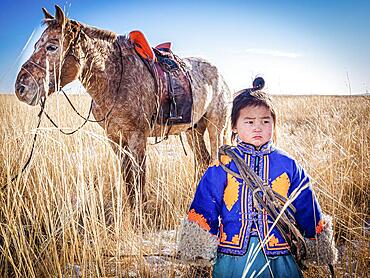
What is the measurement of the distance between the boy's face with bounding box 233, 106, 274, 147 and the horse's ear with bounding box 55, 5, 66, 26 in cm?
186

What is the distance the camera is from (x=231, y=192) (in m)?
1.39

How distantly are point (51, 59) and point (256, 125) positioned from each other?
190cm

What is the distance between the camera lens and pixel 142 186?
2857 millimetres

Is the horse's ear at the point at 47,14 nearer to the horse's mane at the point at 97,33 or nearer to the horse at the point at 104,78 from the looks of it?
the horse at the point at 104,78

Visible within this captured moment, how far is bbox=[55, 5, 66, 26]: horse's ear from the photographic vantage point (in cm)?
240

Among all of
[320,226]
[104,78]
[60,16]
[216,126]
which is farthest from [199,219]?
[216,126]

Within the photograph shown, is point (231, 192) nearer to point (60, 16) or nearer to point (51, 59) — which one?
point (51, 59)

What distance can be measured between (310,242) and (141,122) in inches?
76.9

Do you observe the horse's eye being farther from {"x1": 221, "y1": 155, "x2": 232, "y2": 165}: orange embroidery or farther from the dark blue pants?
the dark blue pants

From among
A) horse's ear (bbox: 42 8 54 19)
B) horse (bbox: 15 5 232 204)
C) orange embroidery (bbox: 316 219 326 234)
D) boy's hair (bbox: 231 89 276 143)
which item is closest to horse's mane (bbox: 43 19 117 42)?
horse (bbox: 15 5 232 204)

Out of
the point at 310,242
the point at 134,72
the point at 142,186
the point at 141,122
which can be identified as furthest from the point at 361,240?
the point at 134,72

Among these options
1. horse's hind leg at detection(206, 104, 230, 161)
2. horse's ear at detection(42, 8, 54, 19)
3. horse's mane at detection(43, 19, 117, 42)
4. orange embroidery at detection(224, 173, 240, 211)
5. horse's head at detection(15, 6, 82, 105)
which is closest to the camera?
orange embroidery at detection(224, 173, 240, 211)

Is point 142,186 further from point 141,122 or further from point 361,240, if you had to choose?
point 361,240

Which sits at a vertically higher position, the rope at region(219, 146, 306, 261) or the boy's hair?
the boy's hair
